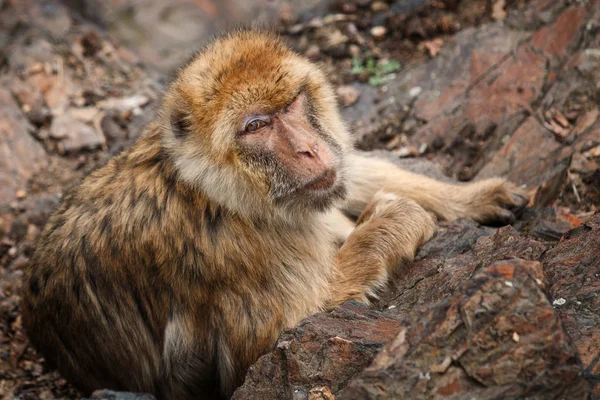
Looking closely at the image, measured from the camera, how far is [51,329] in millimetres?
4273

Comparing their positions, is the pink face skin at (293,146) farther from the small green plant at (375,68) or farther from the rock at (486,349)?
the small green plant at (375,68)

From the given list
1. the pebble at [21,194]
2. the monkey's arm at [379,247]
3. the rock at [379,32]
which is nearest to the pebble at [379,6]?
the rock at [379,32]

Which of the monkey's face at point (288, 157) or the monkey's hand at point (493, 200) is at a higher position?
the monkey's face at point (288, 157)

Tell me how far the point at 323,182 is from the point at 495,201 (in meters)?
1.59

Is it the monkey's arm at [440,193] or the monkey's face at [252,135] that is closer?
the monkey's face at [252,135]

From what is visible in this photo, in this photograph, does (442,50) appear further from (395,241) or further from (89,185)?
(89,185)

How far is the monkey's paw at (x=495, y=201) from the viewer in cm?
469

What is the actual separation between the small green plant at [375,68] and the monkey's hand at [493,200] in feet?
7.64

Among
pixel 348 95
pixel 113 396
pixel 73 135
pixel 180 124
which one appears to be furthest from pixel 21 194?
pixel 113 396

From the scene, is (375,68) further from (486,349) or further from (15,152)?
(486,349)

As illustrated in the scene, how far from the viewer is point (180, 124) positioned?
3.87 m

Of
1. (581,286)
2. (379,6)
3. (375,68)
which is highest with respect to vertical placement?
(379,6)

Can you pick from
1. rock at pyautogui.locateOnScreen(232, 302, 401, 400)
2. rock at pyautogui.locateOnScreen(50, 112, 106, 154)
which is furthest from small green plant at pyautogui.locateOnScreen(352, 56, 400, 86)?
rock at pyautogui.locateOnScreen(232, 302, 401, 400)

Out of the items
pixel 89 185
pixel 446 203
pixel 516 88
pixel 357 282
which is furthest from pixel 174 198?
pixel 516 88
